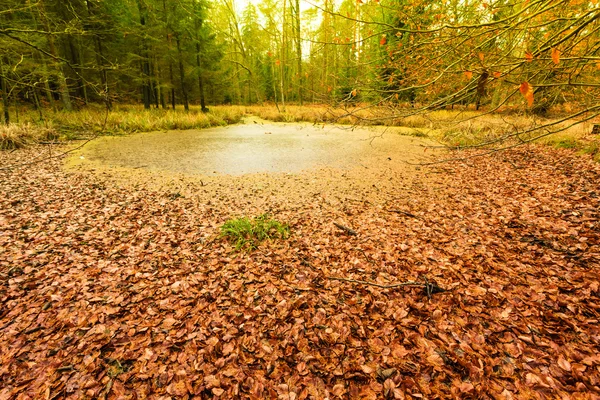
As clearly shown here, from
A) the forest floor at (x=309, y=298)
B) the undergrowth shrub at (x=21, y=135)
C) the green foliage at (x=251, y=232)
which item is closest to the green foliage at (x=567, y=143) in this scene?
the forest floor at (x=309, y=298)

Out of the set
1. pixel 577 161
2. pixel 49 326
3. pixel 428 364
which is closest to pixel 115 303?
pixel 49 326

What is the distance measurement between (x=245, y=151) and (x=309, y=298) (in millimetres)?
6981

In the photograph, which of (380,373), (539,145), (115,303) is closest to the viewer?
(380,373)

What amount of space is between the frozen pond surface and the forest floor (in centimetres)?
240

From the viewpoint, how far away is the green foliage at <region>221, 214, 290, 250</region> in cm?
354

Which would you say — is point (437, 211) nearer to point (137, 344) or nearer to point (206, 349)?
point (206, 349)

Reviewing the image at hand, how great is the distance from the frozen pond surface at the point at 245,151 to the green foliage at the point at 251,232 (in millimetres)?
2871

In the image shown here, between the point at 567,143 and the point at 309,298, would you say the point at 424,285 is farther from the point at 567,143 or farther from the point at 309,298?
the point at 567,143

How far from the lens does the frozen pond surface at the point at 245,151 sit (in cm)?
698

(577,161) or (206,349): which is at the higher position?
(577,161)

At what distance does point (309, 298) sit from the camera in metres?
2.62

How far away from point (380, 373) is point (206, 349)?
4.64ft

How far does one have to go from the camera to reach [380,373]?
1.88 metres


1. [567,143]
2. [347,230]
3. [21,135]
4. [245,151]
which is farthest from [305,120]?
[347,230]
